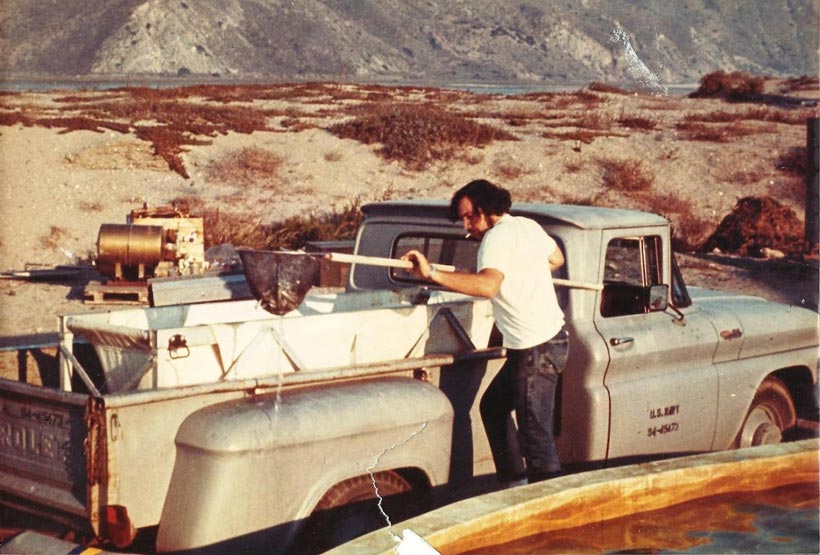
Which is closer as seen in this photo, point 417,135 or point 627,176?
point 627,176

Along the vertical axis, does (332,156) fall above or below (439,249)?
below

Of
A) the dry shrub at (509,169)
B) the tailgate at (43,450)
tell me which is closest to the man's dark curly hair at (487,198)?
the tailgate at (43,450)

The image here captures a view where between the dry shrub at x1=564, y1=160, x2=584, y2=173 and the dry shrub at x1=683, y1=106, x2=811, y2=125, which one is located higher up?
the dry shrub at x1=683, y1=106, x2=811, y2=125

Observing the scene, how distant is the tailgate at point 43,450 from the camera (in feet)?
14.3

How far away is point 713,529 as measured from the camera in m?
5.02

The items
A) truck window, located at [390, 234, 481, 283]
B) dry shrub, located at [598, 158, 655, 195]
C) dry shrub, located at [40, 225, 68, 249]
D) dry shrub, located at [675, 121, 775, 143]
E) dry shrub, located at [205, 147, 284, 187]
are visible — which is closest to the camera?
truck window, located at [390, 234, 481, 283]

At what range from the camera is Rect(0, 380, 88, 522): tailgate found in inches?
172

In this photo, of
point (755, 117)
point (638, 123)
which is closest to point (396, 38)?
point (755, 117)

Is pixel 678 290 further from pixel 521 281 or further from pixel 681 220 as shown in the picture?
pixel 681 220

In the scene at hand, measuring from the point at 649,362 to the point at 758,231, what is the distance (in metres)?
12.2

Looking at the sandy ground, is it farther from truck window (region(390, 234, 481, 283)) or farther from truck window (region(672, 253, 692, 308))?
truck window (region(672, 253, 692, 308))

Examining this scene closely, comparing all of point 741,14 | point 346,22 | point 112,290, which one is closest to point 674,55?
point 741,14

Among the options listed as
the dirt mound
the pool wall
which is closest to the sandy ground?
the dirt mound

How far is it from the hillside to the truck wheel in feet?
258
